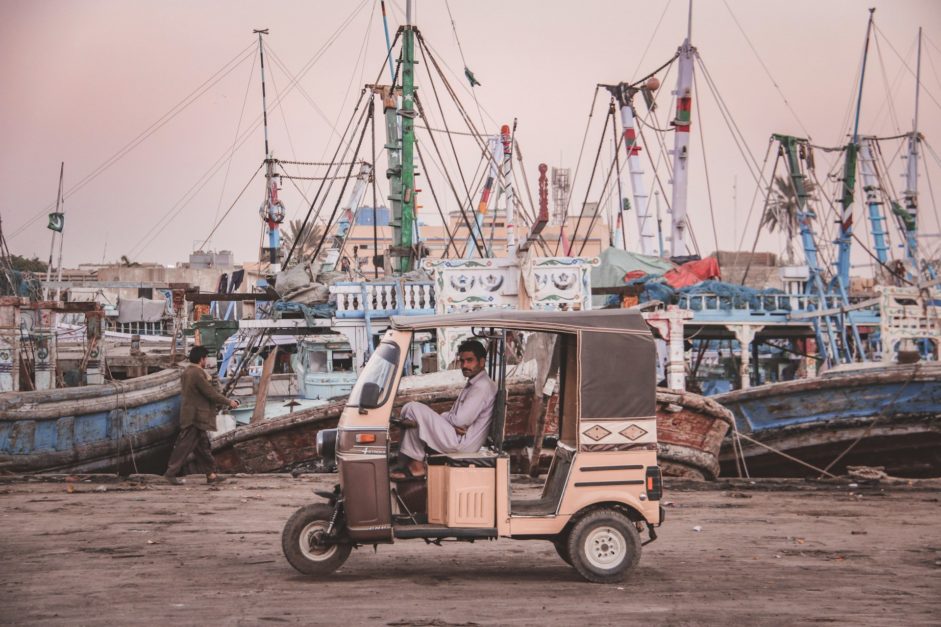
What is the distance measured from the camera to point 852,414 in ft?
53.6

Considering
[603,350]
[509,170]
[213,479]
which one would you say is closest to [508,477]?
[603,350]

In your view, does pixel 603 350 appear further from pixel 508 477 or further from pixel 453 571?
pixel 453 571

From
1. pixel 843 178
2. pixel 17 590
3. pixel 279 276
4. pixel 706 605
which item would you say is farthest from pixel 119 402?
pixel 843 178

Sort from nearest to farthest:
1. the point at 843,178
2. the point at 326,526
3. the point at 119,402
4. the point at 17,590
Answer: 1. the point at 17,590
2. the point at 326,526
3. the point at 119,402
4. the point at 843,178

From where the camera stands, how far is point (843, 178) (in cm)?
3027

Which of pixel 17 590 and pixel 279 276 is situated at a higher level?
pixel 279 276

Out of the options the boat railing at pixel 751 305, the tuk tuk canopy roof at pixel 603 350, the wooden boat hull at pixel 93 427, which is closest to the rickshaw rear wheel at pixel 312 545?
the tuk tuk canopy roof at pixel 603 350

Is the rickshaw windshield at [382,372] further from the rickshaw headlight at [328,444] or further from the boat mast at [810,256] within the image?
the boat mast at [810,256]

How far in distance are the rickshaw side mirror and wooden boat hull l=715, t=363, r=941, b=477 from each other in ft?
35.9

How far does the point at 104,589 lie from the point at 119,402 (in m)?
10.2

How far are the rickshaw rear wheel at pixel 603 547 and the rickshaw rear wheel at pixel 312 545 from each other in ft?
5.52

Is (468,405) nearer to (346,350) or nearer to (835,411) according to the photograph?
(835,411)

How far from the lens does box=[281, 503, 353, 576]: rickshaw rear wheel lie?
22.4 ft

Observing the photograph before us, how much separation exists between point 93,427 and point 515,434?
7255mm
